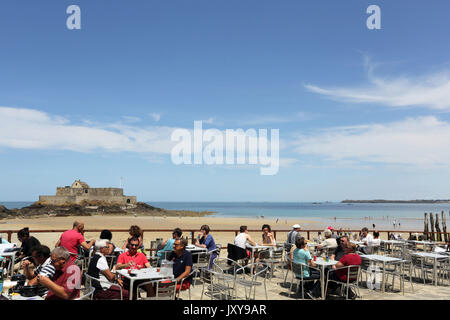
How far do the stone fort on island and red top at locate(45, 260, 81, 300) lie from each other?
73563 mm

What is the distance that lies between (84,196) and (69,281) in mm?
77505

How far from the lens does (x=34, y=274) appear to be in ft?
14.6

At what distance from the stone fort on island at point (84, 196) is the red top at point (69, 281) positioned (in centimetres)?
7356

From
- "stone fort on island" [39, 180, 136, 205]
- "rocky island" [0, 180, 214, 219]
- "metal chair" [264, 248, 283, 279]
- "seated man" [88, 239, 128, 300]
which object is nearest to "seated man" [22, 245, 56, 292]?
"seated man" [88, 239, 128, 300]

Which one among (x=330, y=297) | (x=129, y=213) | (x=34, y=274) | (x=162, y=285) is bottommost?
(x=129, y=213)

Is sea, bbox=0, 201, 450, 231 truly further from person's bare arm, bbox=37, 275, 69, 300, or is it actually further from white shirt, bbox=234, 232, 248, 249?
person's bare arm, bbox=37, 275, 69, 300

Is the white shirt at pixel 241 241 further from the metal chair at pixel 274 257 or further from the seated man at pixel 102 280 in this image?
the seated man at pixel 102 280

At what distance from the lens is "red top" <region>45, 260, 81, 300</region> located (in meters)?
3.46

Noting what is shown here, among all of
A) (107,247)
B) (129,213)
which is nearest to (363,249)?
(107,247)

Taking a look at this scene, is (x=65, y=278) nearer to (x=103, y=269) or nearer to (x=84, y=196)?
(x=103, y=269)
